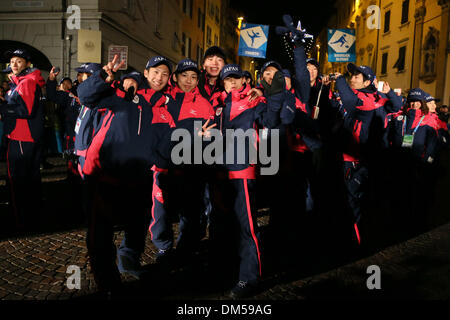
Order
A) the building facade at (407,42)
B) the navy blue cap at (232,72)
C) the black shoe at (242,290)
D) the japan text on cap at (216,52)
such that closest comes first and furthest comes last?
the black shoe at (242,290), the navy blue cap at (232,72), the japan text on cap at (216,52), the building facade at (407,42)

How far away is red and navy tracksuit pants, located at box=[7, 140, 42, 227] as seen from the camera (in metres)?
4.50

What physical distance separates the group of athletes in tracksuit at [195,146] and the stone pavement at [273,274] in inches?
10.6

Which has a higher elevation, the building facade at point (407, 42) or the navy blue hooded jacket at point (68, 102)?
the building facade at point (407, 42)

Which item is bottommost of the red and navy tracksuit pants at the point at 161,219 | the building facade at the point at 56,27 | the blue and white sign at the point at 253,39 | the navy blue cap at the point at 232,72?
the red and navy tracksuit pants at the point at 161,219

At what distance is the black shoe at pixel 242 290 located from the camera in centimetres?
304

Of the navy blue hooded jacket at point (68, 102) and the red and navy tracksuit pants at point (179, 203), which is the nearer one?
the red and navy tracksuit pants at point (179, 203)

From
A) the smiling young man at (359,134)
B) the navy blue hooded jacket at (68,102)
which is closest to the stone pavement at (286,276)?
the smiling young man at (359,134)

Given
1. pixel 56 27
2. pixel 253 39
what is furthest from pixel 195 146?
pixel 56 27

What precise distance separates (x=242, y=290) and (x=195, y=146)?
1.42 m

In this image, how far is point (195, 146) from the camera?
3430mm

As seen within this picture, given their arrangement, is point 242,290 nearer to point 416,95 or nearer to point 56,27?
point 416,95

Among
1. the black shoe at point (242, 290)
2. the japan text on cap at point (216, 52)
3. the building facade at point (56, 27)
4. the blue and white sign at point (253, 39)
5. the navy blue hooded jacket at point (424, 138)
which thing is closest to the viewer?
the black shoe at point (242, 290)

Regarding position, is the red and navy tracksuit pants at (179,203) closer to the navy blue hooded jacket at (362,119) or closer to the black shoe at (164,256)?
the black shoe at (164,256)
